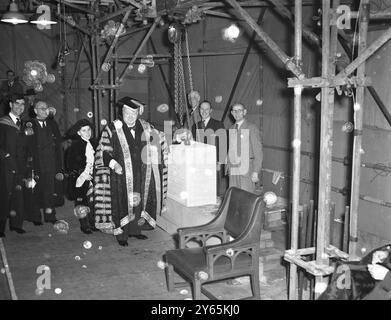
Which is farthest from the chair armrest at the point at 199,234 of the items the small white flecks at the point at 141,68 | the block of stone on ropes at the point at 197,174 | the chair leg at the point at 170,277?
the small white flecks at the point at 141,68

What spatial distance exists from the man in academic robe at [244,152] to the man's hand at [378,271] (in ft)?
10.8

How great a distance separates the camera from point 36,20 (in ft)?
30.4

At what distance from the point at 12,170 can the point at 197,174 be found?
2.91m

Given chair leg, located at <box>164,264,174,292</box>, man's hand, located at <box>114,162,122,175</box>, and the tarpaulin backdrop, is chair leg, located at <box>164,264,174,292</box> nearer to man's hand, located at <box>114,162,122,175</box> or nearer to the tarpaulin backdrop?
man's hand, located at <box>114,162,122,175</box>

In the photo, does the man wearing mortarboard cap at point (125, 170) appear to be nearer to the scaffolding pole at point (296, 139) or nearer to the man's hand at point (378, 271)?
the scaffolding pole at point (296, 139)

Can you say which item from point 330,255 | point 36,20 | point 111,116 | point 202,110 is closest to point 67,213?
point 111,116

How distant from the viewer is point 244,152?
7.03 metres

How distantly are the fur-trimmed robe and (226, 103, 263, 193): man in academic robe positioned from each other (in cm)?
100

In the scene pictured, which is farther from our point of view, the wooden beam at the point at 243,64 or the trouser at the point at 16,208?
the wooden beam at the point at 243,64

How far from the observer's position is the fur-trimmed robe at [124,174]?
23.1 ft

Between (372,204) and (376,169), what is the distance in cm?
54

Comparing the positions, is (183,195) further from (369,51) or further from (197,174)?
(369,51)

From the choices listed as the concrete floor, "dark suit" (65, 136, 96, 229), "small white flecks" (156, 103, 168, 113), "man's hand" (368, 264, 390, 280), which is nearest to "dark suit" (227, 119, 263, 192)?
the concrete floor
